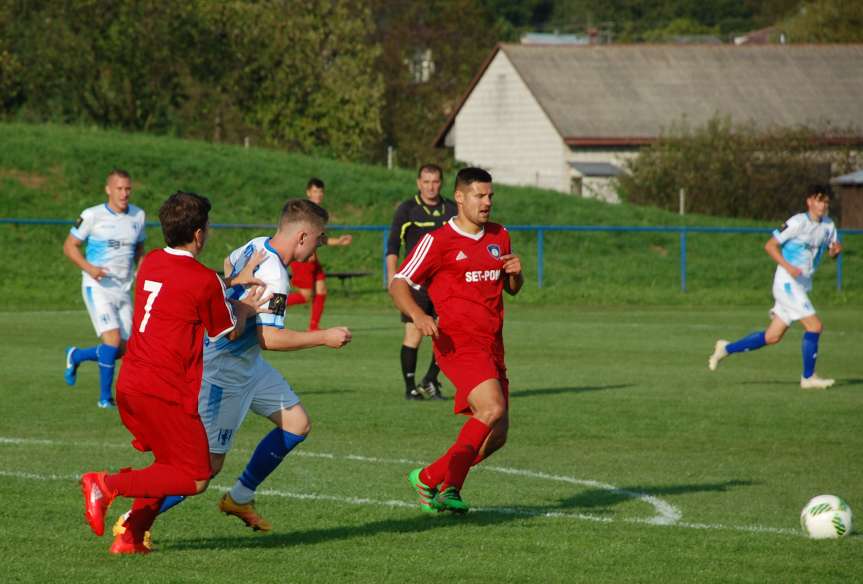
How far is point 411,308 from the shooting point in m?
8.09

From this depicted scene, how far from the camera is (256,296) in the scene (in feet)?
22.6

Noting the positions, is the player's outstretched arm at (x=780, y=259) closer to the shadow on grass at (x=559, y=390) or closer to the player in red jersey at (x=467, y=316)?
the shadow on grass at (x=559, y=390)

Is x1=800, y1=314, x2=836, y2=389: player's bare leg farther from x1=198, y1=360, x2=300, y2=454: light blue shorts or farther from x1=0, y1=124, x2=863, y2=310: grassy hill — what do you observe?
x1=0, y1=124, x2=863, y2=310: grassy hill

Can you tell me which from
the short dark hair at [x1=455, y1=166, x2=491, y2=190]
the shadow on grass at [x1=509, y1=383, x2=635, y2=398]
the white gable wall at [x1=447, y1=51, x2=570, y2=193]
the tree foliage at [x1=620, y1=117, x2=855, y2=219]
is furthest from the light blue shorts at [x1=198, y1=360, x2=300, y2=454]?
the white gable wall at [x1=447, y1=51, x2=570, y2=193]

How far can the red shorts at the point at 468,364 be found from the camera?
317 inches

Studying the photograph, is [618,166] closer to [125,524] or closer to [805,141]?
[805,141]

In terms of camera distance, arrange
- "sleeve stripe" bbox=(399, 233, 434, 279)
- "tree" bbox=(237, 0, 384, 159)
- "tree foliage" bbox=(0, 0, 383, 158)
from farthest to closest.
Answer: "tree" bbox=(237, 0, 384, 159), "tree foliage" bbox=(0, 0, 383, 158), "sleeve stripe" bbox=(399, 233, 434, 279)

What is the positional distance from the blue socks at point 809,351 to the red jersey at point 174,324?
34.0 ft

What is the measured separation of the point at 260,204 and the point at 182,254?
1274 inches

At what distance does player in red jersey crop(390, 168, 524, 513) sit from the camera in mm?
7988

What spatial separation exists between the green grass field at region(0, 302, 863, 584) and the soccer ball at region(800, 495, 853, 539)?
96 mm

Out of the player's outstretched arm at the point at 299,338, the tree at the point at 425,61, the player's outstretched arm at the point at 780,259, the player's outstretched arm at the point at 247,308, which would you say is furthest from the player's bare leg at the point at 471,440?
the tree at the point at 425,61

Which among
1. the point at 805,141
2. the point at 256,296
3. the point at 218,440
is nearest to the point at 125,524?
the point at 218,440

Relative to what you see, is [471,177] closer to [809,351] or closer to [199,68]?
[809,351]
